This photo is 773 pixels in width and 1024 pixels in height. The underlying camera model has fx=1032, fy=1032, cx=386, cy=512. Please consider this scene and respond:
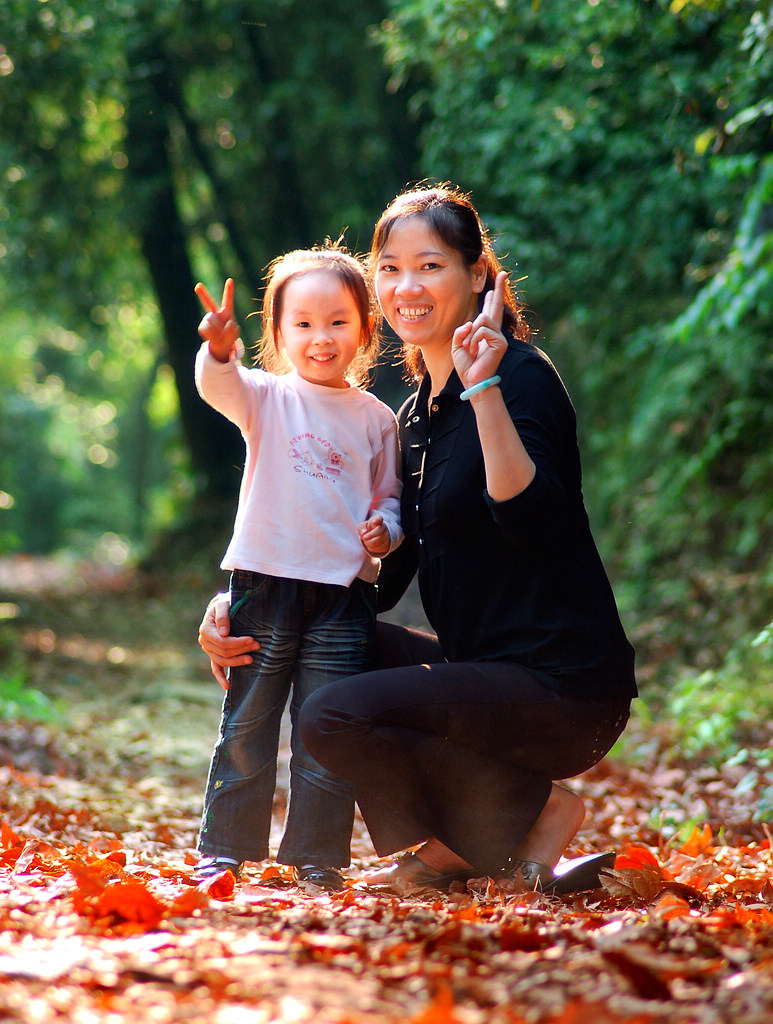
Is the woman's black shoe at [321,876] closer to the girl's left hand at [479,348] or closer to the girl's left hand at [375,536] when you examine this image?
the girl's left hand at [375,536]

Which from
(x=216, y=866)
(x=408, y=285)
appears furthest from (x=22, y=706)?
(x=408, y=285)

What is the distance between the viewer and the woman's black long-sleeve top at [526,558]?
274 centimetres

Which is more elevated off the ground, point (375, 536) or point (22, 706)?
point (375, 536)

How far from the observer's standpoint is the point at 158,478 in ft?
116

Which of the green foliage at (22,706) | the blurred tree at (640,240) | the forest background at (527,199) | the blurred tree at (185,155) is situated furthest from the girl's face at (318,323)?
the blurred tree at (185,155)

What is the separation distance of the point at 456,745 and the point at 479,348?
41.6 inches

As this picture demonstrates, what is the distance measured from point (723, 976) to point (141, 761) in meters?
4.23

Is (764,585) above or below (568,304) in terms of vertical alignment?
below

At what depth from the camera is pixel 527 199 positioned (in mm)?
8445

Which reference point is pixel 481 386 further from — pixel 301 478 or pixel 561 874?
pixel 561 874

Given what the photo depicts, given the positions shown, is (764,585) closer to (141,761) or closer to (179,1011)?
(141,761)

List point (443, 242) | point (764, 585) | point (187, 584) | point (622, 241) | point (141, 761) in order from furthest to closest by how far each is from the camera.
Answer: point (187, 584)
point (622, 241)
point (764, 585)
point (141, 761)
point (443, 242)

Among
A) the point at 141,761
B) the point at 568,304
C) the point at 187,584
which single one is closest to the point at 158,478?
the point at 187,584

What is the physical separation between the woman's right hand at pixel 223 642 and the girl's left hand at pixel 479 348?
99 centimetres
